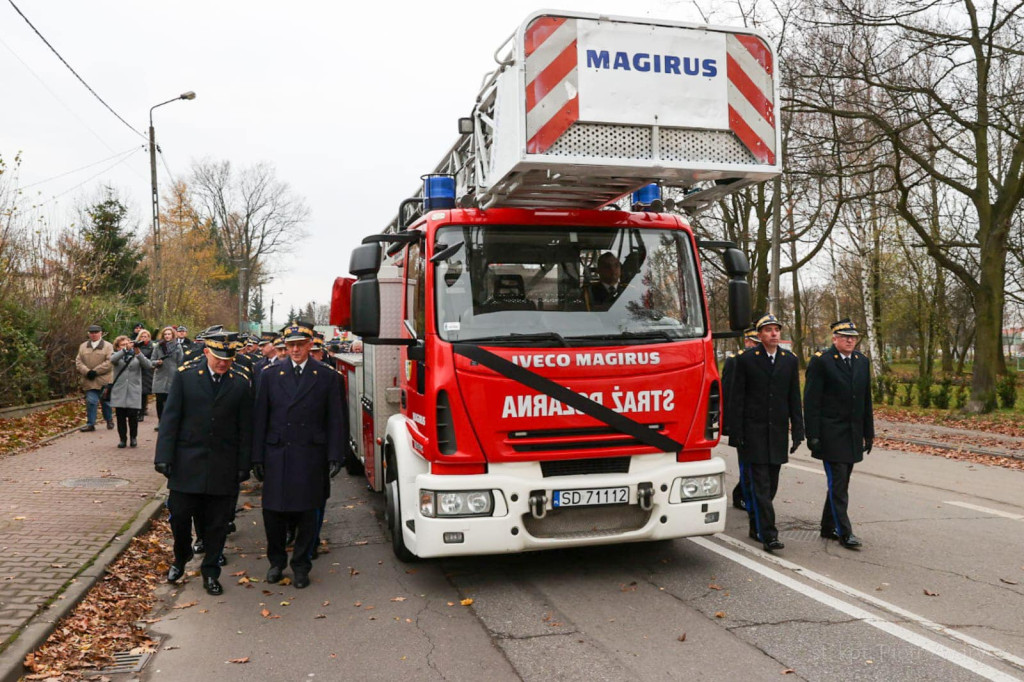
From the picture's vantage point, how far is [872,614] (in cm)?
518

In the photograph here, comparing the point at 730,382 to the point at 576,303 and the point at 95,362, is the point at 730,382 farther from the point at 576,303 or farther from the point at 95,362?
the point at 95,362

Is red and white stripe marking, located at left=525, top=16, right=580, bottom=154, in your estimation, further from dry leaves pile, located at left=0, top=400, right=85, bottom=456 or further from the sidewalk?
dry leaves pile, located at left=0, top=400, right=85, bottom=456

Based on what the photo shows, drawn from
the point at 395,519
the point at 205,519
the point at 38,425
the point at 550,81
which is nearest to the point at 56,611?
the point at 205,519

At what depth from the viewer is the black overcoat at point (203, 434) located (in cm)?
607

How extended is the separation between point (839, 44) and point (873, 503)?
10.9 metres

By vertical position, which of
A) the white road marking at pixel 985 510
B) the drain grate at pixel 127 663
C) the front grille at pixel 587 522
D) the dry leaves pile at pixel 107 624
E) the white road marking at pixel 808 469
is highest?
the front grille at pixel 587 522

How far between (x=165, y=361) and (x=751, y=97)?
968 centimetres

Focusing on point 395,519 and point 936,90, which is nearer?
point 395,519

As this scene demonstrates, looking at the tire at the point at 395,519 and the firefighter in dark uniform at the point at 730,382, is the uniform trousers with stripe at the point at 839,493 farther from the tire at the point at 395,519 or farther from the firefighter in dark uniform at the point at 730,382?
the tire at the point at 395,519

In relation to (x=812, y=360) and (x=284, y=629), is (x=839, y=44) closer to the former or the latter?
(x=812, y=360)

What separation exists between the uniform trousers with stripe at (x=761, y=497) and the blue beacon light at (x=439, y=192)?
3.32 meters

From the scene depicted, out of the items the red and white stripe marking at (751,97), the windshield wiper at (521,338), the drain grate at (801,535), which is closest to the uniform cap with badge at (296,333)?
the windshield wiper at (521,338)

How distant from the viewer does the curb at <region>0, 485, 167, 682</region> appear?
4512 millimetres

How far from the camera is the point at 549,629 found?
511 cm
